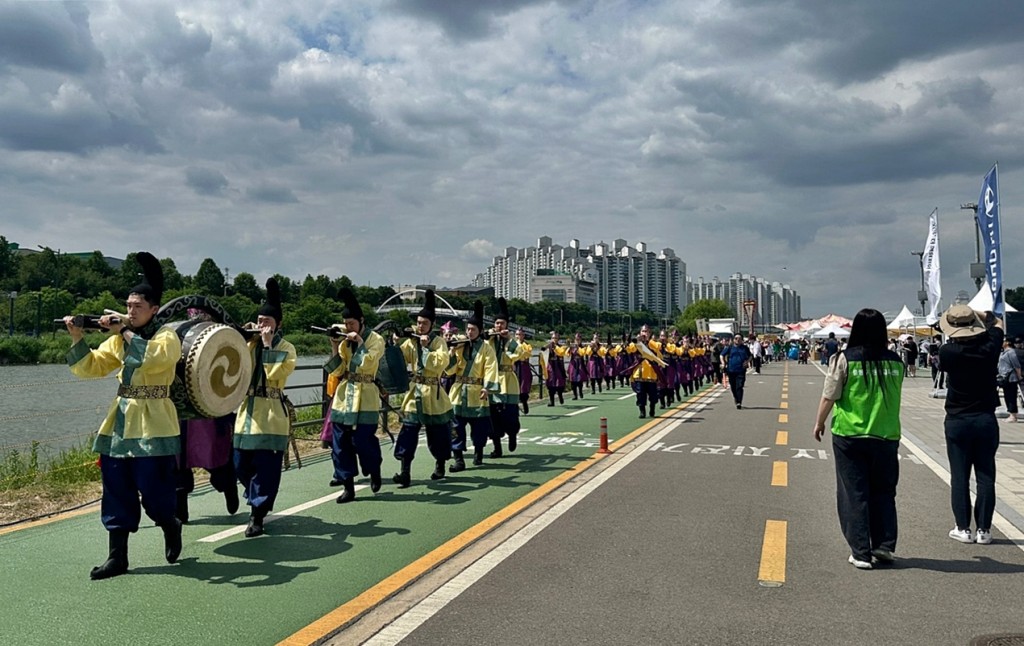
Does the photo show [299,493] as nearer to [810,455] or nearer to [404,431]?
[404,431]

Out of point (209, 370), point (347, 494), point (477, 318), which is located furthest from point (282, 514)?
point (477, 318)

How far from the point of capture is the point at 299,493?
836 cm

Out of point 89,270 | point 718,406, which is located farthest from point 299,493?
point 89,270

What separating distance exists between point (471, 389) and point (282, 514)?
337cm

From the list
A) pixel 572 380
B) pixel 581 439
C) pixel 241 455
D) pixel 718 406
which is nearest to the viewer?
pixel 241 455

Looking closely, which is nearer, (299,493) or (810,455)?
(299,493)

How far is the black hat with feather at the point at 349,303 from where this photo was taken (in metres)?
7.91

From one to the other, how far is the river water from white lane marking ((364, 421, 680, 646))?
19.3 ft

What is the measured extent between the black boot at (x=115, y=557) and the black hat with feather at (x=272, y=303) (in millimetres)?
2179

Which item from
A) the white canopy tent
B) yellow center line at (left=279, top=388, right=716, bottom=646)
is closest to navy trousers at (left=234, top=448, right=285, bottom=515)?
yellow center line at (left=279, top=388, right=716, bottom=646)

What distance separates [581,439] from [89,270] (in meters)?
87.2

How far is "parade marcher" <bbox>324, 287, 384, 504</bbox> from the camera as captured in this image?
25.4 ft

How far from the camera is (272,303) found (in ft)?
23.0

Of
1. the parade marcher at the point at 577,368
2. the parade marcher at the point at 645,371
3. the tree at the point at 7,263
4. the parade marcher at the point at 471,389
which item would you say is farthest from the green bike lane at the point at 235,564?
the tree at the point at 7,263
